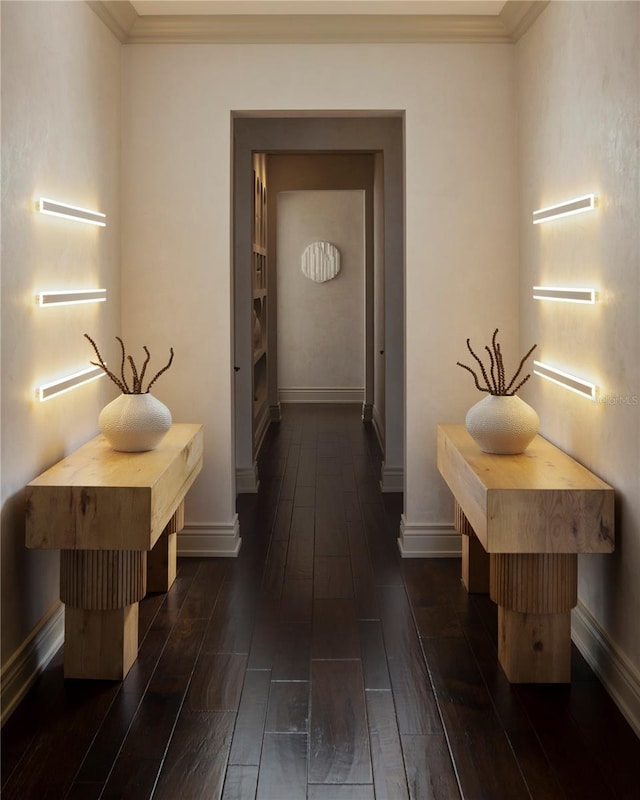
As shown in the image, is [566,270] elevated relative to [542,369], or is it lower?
elevated

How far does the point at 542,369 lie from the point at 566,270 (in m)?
0.53

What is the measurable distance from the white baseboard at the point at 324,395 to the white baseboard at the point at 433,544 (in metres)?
5.87

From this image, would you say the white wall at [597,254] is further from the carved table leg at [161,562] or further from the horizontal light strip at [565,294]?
the carved table leg at [161,562]

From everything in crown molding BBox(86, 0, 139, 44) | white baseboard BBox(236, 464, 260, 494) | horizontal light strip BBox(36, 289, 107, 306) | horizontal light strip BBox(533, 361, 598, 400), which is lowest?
white baseboard BBox(236, 464, 260, 494)

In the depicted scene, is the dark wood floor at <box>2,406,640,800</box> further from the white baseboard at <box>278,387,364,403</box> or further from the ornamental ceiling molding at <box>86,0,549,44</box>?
the white baseboard at <box>278,387,364,403</box>

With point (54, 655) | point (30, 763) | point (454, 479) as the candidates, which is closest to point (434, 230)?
point (454, 479)

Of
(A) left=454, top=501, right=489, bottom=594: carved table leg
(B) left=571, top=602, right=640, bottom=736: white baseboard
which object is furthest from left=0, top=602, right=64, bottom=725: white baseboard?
(B) left=571, top=602, right=640, bottom=736: white baseboard

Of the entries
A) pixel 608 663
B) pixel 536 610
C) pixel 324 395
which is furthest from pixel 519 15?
pixel 324 395

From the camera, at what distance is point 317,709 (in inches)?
108

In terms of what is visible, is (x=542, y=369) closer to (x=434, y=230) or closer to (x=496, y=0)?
(x=434, y=230)

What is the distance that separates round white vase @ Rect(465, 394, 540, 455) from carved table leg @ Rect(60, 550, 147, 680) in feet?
4.57

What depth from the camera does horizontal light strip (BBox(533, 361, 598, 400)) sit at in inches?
120

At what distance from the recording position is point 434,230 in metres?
4.25

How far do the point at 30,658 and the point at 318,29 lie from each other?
3076 mm
